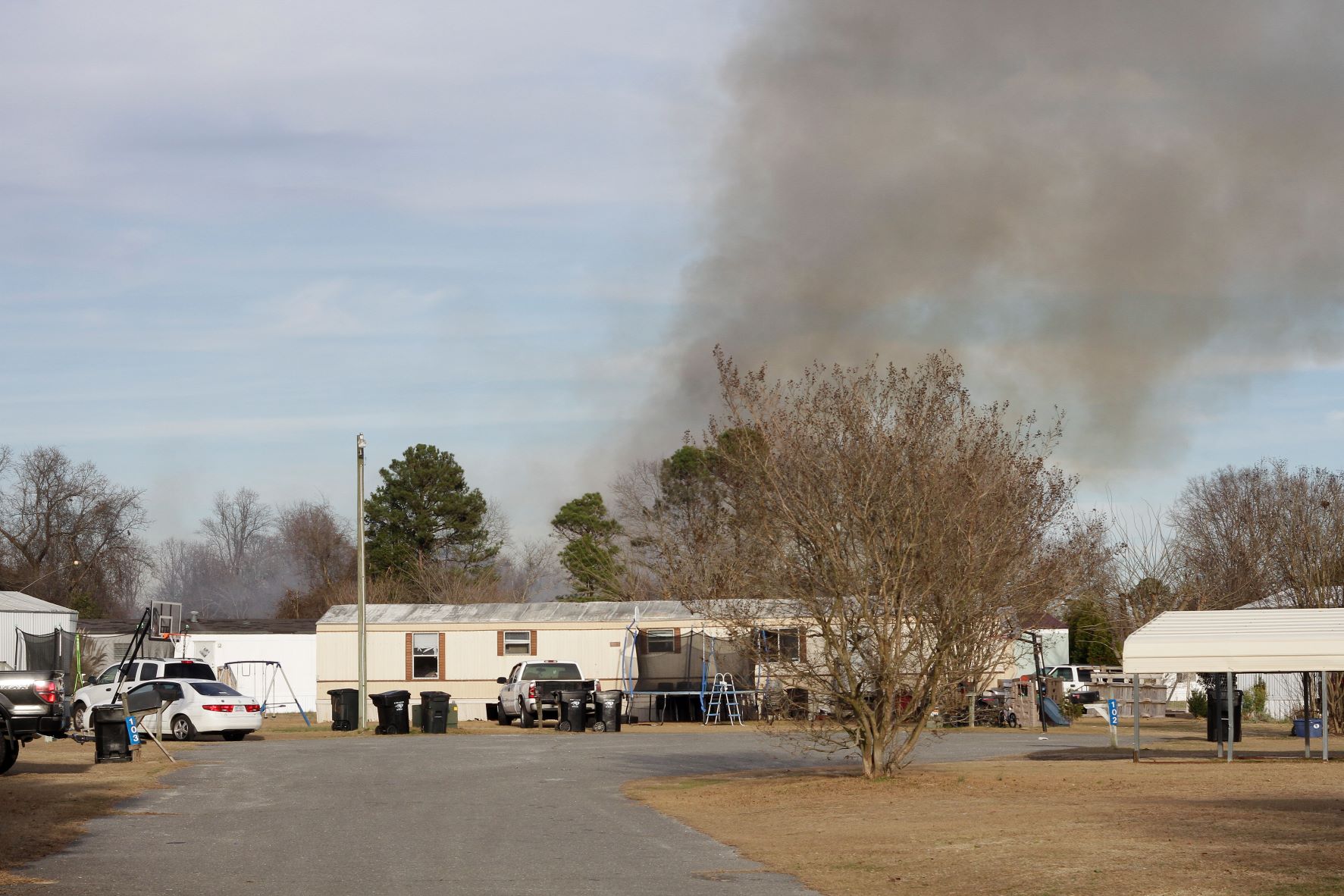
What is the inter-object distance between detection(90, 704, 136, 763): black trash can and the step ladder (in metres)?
15.5

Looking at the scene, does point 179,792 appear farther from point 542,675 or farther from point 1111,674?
point 1111,674

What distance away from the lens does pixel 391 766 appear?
2253 cm

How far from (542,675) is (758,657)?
61.5 feet

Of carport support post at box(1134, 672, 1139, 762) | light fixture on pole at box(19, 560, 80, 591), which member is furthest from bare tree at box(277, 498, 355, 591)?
carport support post at box(1134, 672, 1139, 762)

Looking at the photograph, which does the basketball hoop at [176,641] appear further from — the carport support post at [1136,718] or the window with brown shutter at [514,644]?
the carport support post at [1136,718]

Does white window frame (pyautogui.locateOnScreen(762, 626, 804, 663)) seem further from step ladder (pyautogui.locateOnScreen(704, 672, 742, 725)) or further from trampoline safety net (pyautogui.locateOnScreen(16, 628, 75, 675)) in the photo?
trampoline safety net (pyautogui.locateOnScreen(16, 628, 75, 675))

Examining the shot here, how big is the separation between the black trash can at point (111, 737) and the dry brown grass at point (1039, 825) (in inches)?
361

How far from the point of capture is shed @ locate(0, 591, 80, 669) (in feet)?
130

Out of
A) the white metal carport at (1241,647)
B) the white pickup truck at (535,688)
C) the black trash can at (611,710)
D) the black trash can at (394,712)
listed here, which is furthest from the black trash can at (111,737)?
the white metal carport at (1241,647)

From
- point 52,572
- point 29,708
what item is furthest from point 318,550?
point 29,708

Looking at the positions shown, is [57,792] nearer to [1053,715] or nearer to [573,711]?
[573,711]

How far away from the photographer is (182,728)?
29.2 m

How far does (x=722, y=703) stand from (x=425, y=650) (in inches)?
329

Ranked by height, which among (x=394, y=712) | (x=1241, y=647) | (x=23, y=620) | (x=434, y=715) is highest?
(x=23, y=620)
